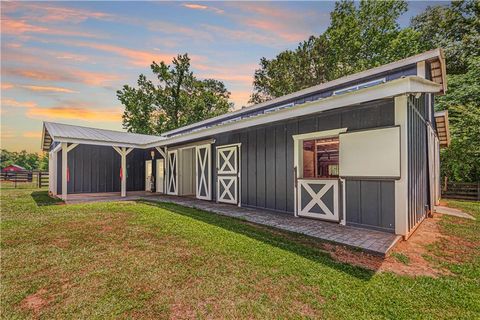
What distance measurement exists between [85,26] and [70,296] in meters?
7.85

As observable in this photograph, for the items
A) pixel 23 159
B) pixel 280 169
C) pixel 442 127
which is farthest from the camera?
pixel 23 159

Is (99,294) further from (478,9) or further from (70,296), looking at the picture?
(478,9)

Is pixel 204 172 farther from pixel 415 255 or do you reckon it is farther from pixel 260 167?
pixel 415 255

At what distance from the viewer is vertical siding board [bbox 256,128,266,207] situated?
6.47 m

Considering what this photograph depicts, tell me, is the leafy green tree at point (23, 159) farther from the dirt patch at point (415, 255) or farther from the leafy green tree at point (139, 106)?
the dirt patch at point (415, 255)

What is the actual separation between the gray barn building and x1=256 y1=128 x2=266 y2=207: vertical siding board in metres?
0.03

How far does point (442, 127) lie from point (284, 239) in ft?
31.2

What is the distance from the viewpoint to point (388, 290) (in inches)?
93.8

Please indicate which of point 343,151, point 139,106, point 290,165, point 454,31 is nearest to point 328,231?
point 343,151

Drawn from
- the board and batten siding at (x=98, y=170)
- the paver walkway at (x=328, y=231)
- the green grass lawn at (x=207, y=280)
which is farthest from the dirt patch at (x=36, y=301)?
the board and batten siding at (x=98, y=170)

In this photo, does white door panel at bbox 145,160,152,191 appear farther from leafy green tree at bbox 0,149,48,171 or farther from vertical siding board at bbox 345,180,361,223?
leafy green tree at bbox 0,149,48,171

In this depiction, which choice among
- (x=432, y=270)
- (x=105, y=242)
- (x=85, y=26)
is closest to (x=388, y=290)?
(x=432, y=270)

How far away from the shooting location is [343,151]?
4691 millimetres

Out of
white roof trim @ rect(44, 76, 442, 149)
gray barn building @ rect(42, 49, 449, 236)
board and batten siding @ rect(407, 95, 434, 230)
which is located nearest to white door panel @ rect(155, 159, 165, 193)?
gray barn building @ rect(42, 49, 449, 236)
